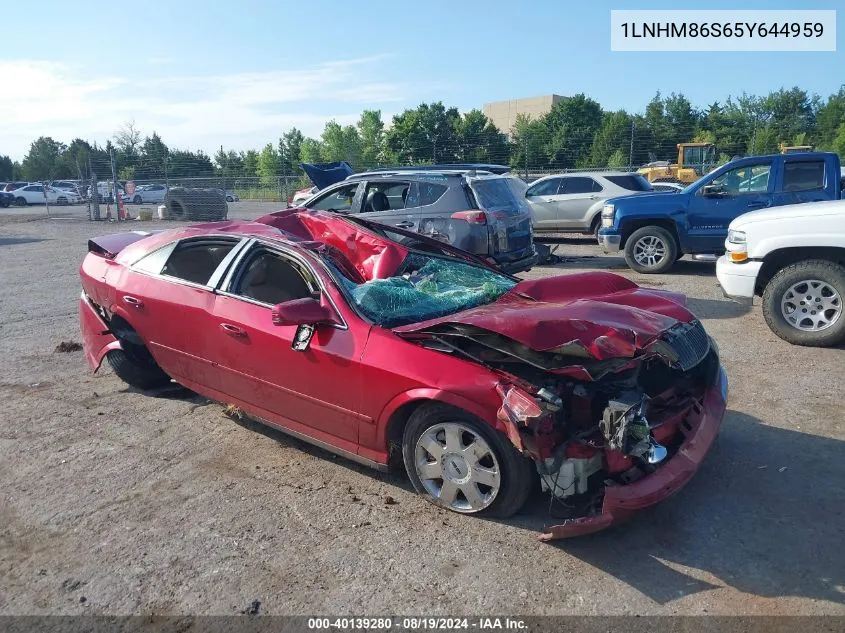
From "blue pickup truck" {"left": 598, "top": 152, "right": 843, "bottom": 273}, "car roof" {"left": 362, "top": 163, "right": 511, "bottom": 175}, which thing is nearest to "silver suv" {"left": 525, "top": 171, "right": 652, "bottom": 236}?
"blue pickup truck" {"left": 598, "top": 152, "right": 843, "bottom": 273}

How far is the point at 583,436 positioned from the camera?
10.9ft

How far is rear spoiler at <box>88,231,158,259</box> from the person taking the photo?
5.80 m

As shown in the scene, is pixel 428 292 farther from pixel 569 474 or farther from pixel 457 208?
pixel 457 208

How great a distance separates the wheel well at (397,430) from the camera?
3725mm

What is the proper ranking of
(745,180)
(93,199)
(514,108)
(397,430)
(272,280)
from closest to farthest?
1. (397,430)
2. (272,280)
3. (745,180)
4. (93,199)
5. (514,108)

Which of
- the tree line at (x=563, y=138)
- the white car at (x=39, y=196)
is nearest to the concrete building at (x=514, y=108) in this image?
the tree line at (x=563, y=138)

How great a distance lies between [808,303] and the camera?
6754mm

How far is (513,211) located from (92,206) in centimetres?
2375

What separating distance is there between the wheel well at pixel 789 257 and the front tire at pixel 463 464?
4.88 meters

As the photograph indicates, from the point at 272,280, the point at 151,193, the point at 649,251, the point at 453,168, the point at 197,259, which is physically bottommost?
the point at 649,251

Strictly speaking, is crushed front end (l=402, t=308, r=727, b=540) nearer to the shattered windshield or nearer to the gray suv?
the shattered windshield

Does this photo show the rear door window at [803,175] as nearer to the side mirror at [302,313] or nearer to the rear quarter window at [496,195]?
the rear quarter window at [496,195]

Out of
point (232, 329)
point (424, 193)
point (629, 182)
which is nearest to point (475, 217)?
point (424, 193)

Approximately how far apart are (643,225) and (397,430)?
29.0 ft
